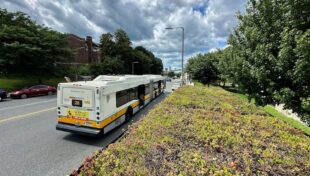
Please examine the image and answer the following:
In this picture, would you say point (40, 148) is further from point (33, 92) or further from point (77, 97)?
point (33, 92)

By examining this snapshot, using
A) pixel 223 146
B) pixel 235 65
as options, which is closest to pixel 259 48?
pixel 235 65

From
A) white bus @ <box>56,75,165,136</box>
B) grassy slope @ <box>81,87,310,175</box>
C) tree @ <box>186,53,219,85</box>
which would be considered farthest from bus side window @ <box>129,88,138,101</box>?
tree @ <box>186,53,219,85</box>

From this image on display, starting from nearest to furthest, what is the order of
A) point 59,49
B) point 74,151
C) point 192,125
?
point 192,125 → point 74,151 → point 59,49

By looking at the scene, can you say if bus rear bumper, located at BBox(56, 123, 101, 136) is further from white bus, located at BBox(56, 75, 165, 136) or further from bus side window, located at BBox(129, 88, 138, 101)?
bus side window, located at BBox(129, 88, 138, 101)

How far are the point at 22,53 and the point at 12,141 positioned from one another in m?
18.9

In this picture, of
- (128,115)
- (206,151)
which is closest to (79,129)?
(128,115)

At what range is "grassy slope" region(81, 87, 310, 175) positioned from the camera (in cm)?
272

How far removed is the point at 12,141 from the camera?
707 cm

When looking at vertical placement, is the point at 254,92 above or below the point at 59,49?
below

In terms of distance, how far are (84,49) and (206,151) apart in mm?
55753

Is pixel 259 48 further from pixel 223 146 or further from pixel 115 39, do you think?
pixel 115 39

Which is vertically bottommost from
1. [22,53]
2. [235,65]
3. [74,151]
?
[74,151]

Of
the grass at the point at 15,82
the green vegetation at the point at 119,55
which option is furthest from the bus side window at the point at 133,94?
the green vegetation at the point at 119,55

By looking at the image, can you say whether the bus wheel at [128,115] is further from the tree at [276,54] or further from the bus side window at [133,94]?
the tree at [276,54]
